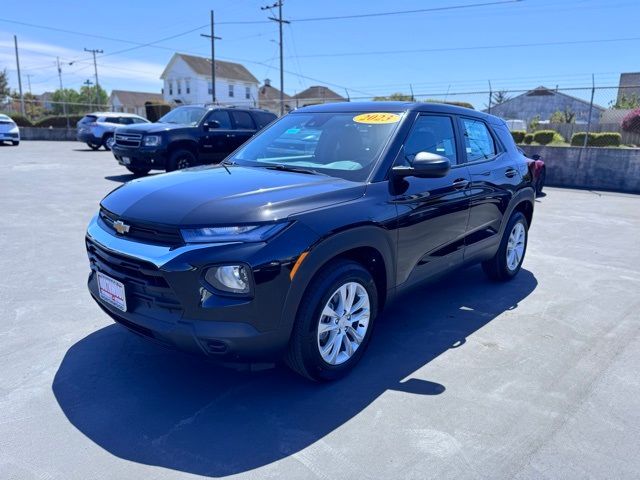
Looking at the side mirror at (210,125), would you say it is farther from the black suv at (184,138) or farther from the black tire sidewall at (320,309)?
the black tire sidewall at (320,309)

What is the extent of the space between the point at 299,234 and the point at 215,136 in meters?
9.91

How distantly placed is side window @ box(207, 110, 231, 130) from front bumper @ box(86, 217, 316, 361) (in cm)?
1006

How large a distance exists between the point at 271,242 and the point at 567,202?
412 inches

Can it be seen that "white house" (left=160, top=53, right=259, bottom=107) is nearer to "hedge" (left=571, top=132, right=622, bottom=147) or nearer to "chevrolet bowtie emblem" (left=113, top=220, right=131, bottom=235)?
"hedge" (left=571, top=132, right=622, bottom=147)

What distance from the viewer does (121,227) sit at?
2.96 meters

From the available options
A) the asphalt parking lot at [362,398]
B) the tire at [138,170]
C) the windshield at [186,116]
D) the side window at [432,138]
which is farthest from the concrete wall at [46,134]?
the side window at [432,138]

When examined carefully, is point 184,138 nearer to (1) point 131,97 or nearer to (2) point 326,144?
(2) point 326,144

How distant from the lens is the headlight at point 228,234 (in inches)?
104

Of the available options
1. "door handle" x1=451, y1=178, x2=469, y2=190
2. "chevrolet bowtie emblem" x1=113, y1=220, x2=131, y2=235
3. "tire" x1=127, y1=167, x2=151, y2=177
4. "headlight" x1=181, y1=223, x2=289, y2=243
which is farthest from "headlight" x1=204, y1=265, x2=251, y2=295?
"tire" x1=127, y1=167, x2=151, y2=177

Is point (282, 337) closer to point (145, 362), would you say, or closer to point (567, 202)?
point (145, 362)

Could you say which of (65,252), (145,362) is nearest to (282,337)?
(145,362)

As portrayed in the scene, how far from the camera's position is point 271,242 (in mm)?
2652

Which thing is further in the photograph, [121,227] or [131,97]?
[131,97]

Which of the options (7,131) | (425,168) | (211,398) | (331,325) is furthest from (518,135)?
(7,131)
